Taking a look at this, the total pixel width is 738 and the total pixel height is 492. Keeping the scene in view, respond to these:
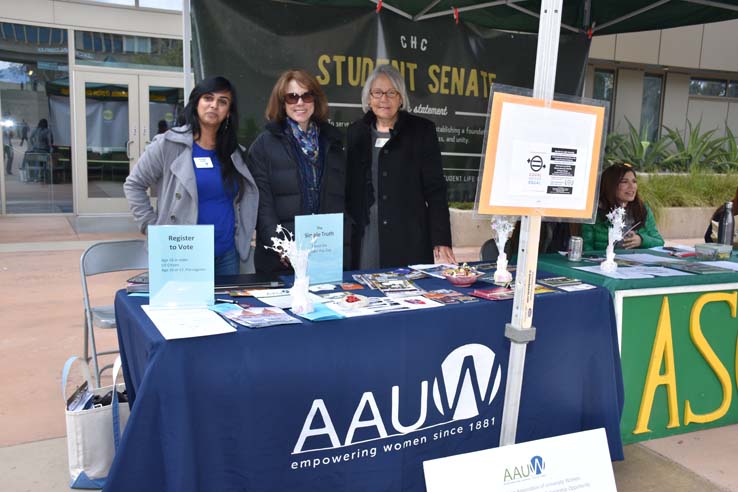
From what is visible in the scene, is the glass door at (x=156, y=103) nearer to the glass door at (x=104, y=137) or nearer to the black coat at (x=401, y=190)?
the glass door at (x=104, y=137)

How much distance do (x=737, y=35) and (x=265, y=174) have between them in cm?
1158

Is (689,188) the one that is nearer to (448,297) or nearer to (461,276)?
(461,276)

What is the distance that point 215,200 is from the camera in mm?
2613

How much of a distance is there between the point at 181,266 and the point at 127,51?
305 inches

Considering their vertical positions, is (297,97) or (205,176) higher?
(297,97)

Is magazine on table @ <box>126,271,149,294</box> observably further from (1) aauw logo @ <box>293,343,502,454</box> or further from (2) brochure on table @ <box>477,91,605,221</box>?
(2) brochure on table @ <box>477,91,605,221</box>

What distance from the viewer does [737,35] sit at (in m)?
11.2

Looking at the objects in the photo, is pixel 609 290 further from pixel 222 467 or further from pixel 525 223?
pixel 222 467

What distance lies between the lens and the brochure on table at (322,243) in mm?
2199

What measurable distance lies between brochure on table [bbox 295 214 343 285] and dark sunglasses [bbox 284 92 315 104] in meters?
0.59

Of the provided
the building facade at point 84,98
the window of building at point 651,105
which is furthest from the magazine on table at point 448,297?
the window of building at point 651,105

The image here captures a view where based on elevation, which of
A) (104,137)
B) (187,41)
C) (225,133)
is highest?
(187,41)

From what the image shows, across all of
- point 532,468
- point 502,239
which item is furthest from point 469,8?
point 532,468

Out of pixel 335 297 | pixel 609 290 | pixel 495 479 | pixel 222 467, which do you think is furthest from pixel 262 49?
pixel 495 479
